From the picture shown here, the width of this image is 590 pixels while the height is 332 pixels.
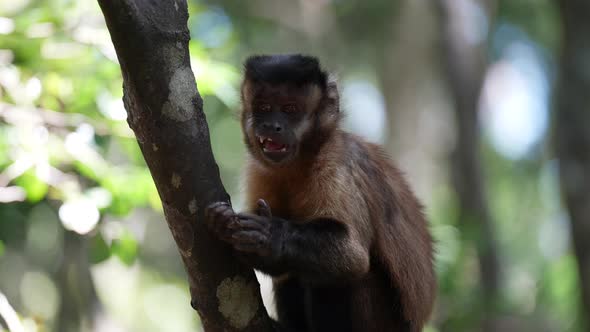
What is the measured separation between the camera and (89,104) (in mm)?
6117

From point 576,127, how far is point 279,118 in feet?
17.2

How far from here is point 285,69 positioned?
5543 mm

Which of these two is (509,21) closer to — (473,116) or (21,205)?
(473,116)

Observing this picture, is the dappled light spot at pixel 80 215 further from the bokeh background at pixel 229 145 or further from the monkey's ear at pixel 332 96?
the monkey's ear at pixel 332 96

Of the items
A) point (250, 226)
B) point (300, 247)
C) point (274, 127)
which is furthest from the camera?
point (274, 127)

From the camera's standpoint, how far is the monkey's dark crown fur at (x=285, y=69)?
18.2 ft

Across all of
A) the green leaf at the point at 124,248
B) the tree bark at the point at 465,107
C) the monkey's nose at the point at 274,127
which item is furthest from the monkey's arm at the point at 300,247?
the tree bark at the point at 465,107

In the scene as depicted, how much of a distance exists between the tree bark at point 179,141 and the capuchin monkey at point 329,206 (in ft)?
2.57

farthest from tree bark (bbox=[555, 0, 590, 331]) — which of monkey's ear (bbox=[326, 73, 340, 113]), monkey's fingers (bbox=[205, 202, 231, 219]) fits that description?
monkey's fingers (bbox=[205, 202, 231, 219])

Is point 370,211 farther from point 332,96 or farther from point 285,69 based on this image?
point 285,69

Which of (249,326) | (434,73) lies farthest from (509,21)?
(249,326)

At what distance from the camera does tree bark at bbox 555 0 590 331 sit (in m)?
9.26

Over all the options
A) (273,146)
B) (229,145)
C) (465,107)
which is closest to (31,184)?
(273,146)

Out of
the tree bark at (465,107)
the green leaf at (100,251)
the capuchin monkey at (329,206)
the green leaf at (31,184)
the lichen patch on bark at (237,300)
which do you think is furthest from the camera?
the tree bark at (465,107)
